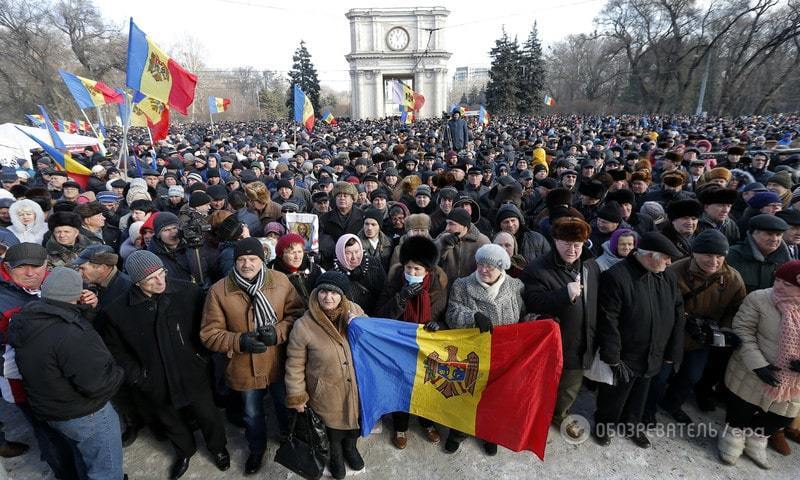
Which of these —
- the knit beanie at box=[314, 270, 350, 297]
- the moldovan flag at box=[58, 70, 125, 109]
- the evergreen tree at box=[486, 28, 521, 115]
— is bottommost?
the knit beanie at box=[314, 270, 350, 297]

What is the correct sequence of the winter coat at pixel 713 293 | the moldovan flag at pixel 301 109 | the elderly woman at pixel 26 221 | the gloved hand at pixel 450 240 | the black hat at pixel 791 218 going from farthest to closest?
the moldovan flag at pixel 301 109 < the elderly woman at pixel 26 221 < the gloved hand at pixel 450 240 < the black hat at pixel 791 218 < the winter coat at pixel 713 293

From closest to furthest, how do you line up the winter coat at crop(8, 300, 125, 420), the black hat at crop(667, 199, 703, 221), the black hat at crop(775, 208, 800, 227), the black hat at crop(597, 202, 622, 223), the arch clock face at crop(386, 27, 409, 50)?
the winter coat at crop(8, 300, 125, 420) < the black hat at crop(775, 208, 800, 227) < the black hat at crop(667, 199, 703, 221) < the black hat at crop(597, 202, 622, 223) < the arch clock face at crop(386, 27, 409, 50)

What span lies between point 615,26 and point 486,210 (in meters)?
54.0

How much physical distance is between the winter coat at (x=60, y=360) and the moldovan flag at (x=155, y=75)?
5709 millimetres

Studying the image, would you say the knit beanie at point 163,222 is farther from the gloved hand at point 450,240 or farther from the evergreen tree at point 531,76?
the evergreen tree at point 531,76

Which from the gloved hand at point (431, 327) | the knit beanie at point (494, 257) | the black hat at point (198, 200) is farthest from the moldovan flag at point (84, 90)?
the knit beanie at point (494, 257)

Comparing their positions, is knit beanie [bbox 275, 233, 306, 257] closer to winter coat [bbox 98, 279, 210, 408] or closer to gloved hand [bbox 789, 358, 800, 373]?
winter coat [bbox 98, 279, 210, 408]

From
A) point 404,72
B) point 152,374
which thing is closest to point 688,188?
point 152,374

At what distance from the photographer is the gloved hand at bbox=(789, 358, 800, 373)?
2902mm

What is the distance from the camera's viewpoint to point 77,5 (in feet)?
140

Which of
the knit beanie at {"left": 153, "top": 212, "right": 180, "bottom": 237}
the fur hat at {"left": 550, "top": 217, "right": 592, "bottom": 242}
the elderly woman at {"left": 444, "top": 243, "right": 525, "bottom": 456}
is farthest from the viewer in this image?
the knit beanie at {"left": 153, "top": 212, "right": 180, "bottom": 237}

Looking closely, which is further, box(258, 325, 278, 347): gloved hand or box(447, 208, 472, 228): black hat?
box(447, 208, 472, 228): black hat

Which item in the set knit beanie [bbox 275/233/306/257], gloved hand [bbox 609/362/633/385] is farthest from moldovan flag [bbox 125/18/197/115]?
gloved hand [bbox 609/362/633/385]

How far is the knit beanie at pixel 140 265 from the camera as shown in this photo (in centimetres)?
274
